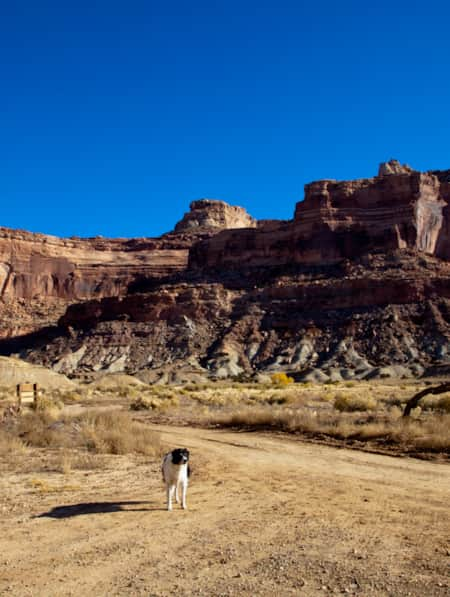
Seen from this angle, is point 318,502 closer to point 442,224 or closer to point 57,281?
point 442,224

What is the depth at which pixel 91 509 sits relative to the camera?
30.6 ft

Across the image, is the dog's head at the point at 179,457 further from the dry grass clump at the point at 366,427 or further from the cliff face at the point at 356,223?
the cliff face at the point at 356,223

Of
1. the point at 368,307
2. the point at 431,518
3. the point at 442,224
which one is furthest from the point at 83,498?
the point at 442,224

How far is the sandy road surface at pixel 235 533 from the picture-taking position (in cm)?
596

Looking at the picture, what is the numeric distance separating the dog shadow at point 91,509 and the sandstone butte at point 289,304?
60542 mm

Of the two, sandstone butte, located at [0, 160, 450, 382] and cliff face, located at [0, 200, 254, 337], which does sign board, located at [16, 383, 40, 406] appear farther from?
cliff face, located at [0, 200, 254, 337]

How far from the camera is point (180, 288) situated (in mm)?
105562

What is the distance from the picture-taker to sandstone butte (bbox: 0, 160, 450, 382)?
→ 79.5 meters

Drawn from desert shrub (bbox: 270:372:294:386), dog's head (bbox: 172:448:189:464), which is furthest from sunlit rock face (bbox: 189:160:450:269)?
dog's head (bbox: 172:448:189:464)

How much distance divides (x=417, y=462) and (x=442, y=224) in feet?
327

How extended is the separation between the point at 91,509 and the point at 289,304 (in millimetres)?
83925

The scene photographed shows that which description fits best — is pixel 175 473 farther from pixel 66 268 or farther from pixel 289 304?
pixel 66 268

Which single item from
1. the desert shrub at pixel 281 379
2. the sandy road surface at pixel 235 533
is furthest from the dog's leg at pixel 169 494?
the desert shrub at pixel 281 379

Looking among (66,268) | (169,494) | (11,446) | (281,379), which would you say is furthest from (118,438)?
(66,268)
